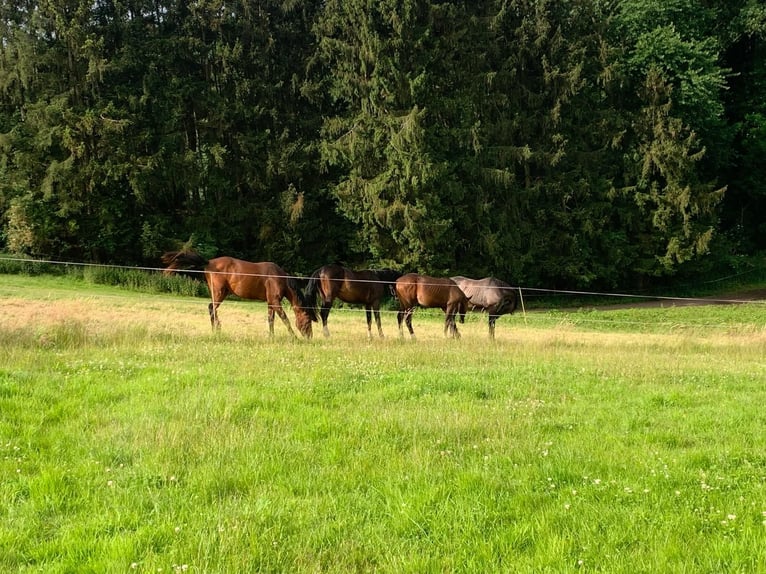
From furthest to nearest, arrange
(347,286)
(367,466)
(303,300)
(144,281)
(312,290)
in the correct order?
1. (144,281)
2. (347,286)
3. (312,290)
4. (303,300)
5. (367,466)

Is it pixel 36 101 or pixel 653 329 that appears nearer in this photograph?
pixel 653 329

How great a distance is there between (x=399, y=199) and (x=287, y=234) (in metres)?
6.31

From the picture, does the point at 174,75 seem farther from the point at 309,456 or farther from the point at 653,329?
the point at 309,456

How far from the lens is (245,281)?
47.0 ft

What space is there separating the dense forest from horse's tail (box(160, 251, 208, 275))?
47.3ft

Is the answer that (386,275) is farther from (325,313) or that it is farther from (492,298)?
(492,298)

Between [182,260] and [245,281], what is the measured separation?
1626 mm

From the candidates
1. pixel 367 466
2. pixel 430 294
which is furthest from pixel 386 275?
pixel 367 466

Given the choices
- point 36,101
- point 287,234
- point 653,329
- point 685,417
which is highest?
point 36,101

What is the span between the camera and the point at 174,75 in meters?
30.5

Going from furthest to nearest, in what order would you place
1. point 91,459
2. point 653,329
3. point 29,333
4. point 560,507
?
1. point 653,329
2. point 29,333
3. point 91,459
4. point 560,507

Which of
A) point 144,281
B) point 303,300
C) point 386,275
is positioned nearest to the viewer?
point 303,300

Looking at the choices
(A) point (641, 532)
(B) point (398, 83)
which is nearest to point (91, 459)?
(A) point (641, 532)

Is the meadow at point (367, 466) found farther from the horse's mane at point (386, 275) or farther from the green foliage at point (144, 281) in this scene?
the green foliage at point (144, 281)
